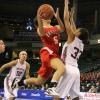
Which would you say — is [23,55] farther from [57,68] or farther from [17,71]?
[57,68]

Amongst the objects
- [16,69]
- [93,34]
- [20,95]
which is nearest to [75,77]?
[16,69]

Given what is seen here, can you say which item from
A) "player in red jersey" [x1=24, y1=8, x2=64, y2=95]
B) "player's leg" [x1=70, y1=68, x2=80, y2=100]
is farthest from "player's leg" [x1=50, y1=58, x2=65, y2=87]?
"player's leg" [x1=70, y1=68, x2=80, y2=100]

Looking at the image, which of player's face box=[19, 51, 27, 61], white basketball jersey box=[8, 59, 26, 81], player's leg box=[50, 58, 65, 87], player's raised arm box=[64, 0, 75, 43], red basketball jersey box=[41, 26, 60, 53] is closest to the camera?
player's leg box=[50, 58, 65, 87]

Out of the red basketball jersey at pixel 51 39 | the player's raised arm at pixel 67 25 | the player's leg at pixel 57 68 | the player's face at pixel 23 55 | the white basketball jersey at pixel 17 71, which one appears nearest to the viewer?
the player's leg at pixel 57 68

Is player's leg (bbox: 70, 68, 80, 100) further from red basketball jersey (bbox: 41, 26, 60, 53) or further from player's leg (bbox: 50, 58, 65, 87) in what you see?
red basketball jersey (bbox: 41, 26, 60, 53)

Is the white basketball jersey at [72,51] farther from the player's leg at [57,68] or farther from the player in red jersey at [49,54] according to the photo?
the player's leg at [57,68]

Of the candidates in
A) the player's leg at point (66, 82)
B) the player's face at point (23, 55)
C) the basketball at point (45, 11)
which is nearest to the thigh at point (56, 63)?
the player's leg at point (66, 82)

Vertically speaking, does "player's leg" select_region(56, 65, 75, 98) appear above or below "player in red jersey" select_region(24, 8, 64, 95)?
below

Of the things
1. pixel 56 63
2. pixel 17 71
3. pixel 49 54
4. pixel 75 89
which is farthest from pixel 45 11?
pixel 17 71

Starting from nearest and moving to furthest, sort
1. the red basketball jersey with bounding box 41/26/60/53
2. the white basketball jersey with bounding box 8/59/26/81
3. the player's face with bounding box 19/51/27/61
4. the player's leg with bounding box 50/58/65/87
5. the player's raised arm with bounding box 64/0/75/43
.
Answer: the player's leg with bounding box 50/58/65/87, the player's raised arm with bounding box 64/0/75/43, the red basketball jersey with bounding box 41/26/60/53, the player's face with bounding box 19/51/27/61, the white basketball jersey with bounding box 8/59/26/81

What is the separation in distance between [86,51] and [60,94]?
2923 cm

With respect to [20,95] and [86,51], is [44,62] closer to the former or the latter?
[20,95]

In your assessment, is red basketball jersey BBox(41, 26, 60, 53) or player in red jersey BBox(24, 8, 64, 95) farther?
red basketball jersey BBox(41, 26, 60, 53)

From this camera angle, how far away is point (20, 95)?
15375mm
